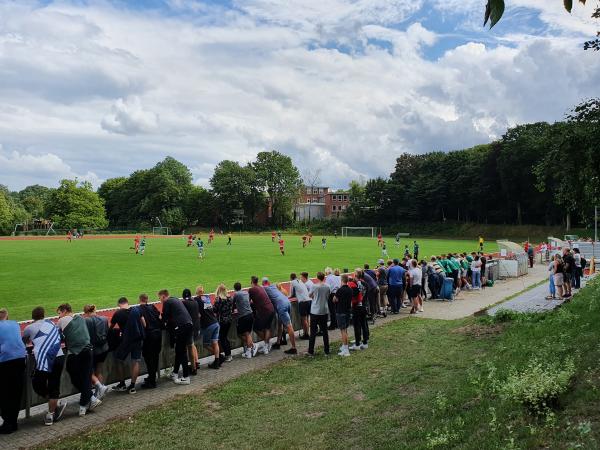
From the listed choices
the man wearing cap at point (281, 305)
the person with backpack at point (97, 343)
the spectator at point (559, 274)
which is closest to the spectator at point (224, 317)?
the man wearing cap at point (281, 305)

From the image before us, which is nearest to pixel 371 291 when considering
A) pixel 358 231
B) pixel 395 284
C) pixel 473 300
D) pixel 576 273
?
pixel 395 284

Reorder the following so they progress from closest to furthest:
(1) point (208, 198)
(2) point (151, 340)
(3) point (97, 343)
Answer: (3) point (97, 343) < (2) point (151, 340) < (1) point (208, 198)

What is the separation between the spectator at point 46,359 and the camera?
7.58 m

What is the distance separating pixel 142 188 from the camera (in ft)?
360

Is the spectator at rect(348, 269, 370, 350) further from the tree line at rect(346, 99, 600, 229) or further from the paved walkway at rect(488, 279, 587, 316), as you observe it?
the tree line at rect(346, 99, 600, 229)

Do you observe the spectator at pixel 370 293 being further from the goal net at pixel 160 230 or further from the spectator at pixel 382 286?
the goal net at pixel 160 230

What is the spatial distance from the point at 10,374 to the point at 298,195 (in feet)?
335

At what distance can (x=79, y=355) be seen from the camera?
26.2 ft

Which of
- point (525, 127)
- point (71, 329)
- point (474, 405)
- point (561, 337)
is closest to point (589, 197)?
point (561, 337)

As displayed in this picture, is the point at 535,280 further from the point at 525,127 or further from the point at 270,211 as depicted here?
the point at 270,211

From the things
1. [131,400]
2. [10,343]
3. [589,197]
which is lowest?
[131,400]

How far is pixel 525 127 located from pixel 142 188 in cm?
7864

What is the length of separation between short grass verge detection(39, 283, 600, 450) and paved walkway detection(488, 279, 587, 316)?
10.3 ft

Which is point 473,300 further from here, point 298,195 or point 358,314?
point 298,195
